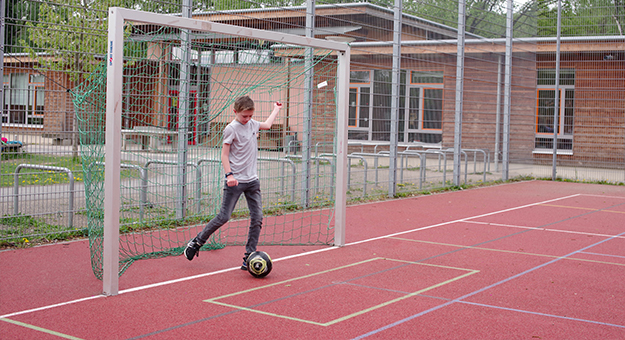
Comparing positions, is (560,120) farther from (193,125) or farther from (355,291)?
(355,291)

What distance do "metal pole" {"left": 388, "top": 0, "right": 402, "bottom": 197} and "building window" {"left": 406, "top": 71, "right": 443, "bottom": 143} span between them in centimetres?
99

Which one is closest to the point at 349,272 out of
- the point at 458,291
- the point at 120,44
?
the point at 458,291

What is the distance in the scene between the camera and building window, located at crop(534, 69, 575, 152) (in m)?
17.2

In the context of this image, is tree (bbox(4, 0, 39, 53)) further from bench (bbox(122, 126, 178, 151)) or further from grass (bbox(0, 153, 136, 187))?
bench (bbox(122, 126, 178, 151))

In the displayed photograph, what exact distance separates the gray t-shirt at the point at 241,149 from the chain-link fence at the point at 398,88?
2030mm

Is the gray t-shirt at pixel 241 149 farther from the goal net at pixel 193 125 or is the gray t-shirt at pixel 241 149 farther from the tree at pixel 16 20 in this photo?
the tree at pixel 16 20

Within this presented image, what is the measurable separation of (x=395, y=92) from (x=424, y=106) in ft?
A: 11.8

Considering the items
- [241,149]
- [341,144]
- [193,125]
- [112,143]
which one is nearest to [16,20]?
[193,125]

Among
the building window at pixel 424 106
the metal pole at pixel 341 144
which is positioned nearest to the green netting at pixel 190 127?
the metal pole at pixel 341 144

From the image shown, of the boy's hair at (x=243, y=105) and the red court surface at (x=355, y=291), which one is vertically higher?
the boy's hair at (x=243, y=105)

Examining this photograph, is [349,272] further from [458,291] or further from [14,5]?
[14,5]

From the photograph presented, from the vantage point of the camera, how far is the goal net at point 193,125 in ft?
19.7

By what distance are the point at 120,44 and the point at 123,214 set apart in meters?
3.91

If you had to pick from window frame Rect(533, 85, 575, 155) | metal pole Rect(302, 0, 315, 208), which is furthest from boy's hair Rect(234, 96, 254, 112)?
window frame Rect(533, 85, 575, 155)
